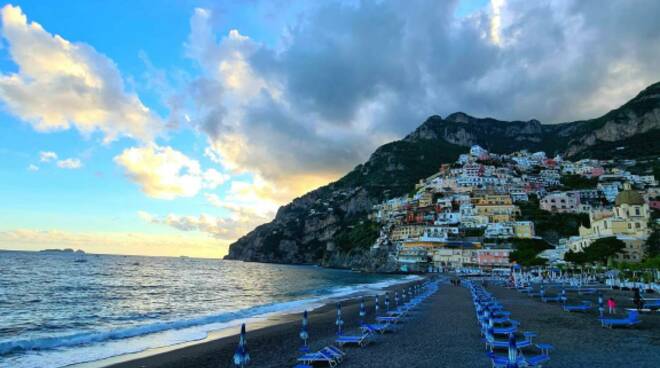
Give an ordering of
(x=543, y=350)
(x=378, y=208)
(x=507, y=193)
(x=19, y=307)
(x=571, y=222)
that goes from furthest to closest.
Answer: (x=378, y=208)
(x=507, y=193)
(x=571, y=222)
(x=19, y=307)
(x=543, y=350)

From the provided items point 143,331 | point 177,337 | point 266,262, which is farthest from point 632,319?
point 266,262

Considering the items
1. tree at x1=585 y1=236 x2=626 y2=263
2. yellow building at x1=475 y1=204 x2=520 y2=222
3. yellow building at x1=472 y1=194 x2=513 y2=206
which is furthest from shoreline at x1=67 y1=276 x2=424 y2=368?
yellow building at x1=472 y1=194 x2=513 y2=206

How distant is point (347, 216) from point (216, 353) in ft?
553

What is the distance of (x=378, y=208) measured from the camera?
168250mm

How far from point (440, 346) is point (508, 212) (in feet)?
382

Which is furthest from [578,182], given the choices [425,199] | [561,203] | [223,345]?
[223,345]

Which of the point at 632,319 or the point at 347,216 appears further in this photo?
the point at 347,216

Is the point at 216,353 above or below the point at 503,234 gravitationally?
below

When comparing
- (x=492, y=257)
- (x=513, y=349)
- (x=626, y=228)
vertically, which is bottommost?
(x=513, y=349)

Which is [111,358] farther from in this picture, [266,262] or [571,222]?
[266,262]

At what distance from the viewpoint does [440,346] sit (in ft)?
47.4

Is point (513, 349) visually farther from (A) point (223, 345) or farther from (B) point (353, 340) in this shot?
(A) point (223, 345)

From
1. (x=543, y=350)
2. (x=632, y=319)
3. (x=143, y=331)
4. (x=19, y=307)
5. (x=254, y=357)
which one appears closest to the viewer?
(x=543, y=350)

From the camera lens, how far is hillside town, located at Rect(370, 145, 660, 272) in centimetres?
7438
